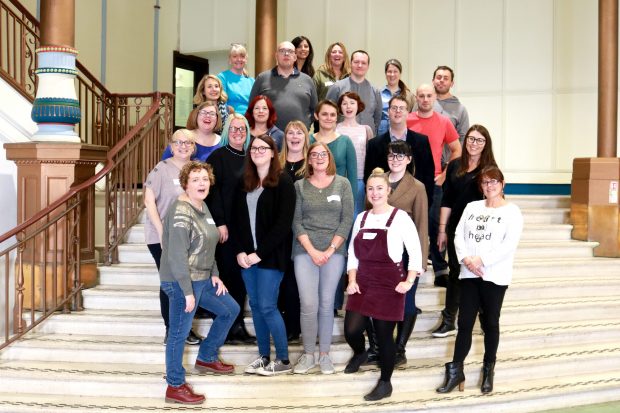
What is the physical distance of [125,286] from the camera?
5.23m

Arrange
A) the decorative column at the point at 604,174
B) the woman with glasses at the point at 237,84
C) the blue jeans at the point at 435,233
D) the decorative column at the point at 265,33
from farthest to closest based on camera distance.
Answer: the decorative column at the point at 265,33 → the decorative column at the point at 604,174 → the woman with glasses at the point at 237,84 → the blue jeans at the point at 435,233

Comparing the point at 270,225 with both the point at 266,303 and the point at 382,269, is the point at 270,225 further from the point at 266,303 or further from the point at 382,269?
the point at 382,269

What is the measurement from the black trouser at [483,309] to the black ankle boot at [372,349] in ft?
1.68

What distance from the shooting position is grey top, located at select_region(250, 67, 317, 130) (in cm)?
510

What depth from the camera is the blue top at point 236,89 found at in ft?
17.8

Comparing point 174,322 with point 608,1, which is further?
point 608,1

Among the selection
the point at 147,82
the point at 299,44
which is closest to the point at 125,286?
the point at 299,44

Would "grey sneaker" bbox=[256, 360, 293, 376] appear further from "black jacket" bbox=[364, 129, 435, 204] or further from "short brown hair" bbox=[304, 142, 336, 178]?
"black jacket" bbox=[364, 129, 435, 204]

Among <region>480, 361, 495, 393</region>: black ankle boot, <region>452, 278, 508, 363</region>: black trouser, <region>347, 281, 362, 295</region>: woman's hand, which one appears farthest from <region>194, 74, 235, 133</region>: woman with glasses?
<region>480, 361, 495, 393</region>: black ankle boot

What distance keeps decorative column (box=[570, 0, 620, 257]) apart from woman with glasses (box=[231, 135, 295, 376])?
12.9ft

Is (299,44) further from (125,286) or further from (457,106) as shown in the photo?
(125,286)

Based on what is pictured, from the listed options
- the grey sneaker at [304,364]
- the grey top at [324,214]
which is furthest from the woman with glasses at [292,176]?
the grey sneaker at [304,364]

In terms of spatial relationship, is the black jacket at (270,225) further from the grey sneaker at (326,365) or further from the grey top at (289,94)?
the grey top at (289,94)

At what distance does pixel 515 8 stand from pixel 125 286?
628 cm
